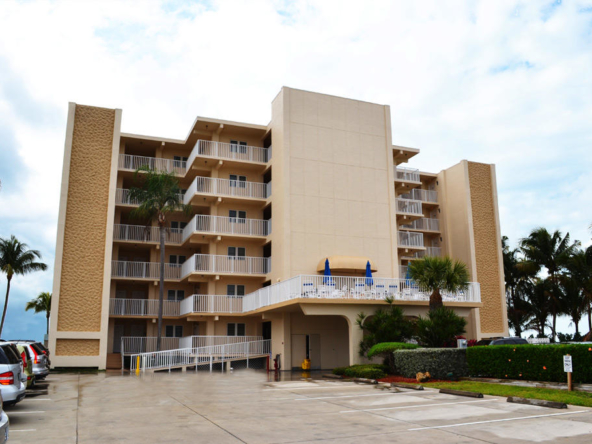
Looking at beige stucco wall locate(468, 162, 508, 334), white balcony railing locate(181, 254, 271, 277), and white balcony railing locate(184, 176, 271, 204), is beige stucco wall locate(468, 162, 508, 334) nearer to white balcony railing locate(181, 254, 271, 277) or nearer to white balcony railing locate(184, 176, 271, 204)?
white balcony railing locate(181, 254, 271, 277)

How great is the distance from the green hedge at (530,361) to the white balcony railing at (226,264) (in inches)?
627

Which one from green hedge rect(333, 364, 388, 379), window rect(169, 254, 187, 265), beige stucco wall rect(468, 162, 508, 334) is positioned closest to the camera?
green hedge rect(333, 364, 388, 379)

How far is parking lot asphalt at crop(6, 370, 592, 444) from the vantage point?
32.9ft

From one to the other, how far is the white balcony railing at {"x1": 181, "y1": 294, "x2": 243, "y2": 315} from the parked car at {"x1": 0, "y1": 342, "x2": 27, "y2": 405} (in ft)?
68.6

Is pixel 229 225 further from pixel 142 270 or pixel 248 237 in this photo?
pixel 142 270

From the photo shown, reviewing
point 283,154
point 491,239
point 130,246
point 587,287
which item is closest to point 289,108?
point 283,154

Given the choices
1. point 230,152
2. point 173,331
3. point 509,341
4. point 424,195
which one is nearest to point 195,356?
point 173,331

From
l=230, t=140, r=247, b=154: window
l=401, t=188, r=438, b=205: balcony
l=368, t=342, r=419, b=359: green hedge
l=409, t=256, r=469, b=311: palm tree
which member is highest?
l=230, t=140, r=247, b=154: window

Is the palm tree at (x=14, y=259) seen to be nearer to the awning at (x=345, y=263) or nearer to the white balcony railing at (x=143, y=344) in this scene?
the white balcony railing at (x=143, y=344)

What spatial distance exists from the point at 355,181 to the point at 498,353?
1570 cm

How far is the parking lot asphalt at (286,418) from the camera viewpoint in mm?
10023

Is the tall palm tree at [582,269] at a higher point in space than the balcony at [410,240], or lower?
lower

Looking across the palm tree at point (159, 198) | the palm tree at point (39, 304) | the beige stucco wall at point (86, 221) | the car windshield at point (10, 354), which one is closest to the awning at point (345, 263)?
the palm tree at point (159, 198)

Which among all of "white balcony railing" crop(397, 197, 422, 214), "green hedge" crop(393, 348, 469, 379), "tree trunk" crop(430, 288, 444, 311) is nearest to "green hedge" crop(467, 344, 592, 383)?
"green hedge" crop(393, 348, 469, 379)
